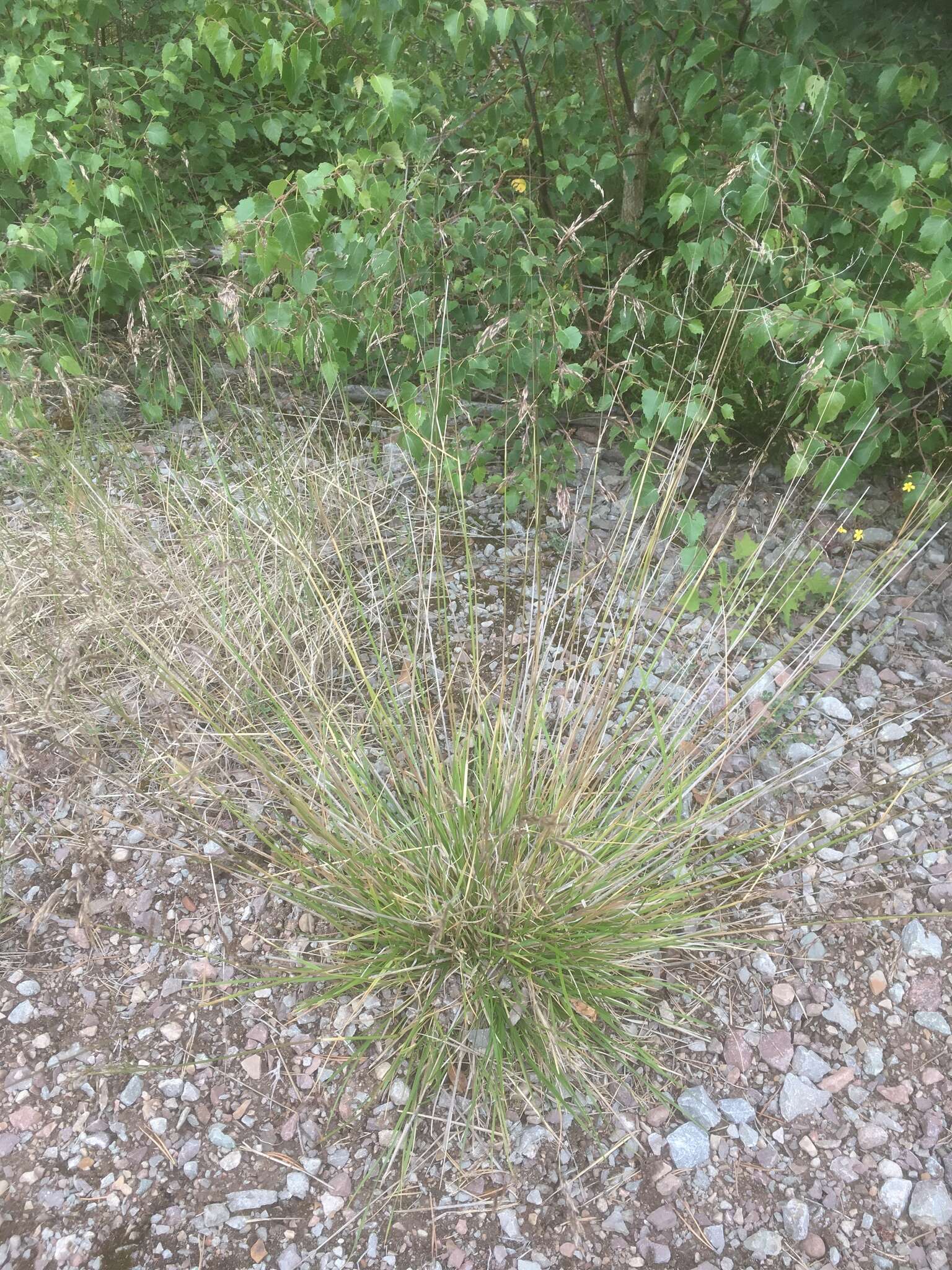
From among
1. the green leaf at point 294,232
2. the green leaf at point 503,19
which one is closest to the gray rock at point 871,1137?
the green leaf at point 294,232

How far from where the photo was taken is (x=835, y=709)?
7.27 feet

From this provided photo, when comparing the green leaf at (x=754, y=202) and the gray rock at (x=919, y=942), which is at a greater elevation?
the green leaf at (x=754, y=202)

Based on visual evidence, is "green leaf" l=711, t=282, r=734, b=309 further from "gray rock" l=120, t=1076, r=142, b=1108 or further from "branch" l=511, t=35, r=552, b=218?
"gray rock" l=120, t=1076, r=142, b=1108

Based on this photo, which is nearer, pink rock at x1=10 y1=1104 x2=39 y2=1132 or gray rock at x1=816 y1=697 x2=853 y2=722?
pink rock at x1=10 y1=1104 x2=39 y2=1132

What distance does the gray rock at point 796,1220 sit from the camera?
1417 millimetres

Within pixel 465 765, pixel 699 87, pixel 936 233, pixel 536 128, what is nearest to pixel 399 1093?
pixel 465 765

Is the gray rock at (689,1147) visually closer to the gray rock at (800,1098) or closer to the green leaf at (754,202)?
the gray rock at (800,1098)

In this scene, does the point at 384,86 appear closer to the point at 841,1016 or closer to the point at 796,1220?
the point at 841,1016

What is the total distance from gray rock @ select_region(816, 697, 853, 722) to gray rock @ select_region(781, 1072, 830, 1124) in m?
0.91

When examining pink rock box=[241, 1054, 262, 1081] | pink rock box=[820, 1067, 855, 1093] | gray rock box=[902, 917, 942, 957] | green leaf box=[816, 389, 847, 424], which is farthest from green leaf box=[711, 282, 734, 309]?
pink rock box=[241, 1054, 262, 1081]

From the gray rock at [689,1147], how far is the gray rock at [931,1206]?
34cm

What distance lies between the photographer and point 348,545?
2.55 meters

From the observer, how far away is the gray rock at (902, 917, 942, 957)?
1.79 m

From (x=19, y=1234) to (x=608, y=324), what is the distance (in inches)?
104
